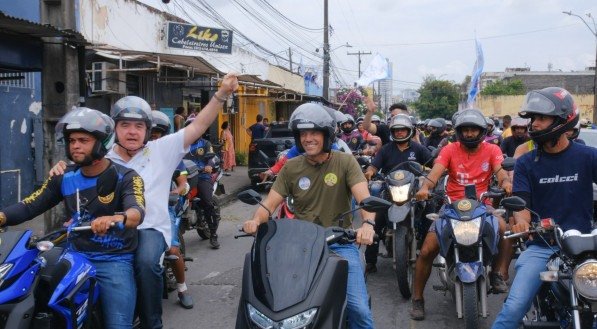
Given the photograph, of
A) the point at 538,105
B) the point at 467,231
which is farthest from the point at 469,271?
the point at 538,105

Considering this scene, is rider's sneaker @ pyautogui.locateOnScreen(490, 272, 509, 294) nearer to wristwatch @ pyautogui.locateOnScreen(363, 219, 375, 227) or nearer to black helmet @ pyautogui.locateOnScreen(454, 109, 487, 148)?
black helmet @ pyautogui.locateOnScreen(454, 109, 487, 148)

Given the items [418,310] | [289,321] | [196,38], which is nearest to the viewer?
[289,321]

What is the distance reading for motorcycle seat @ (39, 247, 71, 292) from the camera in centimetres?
315

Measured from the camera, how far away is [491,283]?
17.6ft

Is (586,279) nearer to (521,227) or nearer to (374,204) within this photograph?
(521,227)

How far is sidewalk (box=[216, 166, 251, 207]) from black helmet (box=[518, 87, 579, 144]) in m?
9.14

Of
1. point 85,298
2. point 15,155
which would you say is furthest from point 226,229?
point 85,298

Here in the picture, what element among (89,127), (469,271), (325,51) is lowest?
(469,271)

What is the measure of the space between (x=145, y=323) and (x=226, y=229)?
6.43 metres

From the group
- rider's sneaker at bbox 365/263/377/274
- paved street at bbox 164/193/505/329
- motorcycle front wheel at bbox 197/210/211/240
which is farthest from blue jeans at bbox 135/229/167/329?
motorcycle front wheel at bbox 197/210/211/240

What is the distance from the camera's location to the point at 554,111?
393 centimetres

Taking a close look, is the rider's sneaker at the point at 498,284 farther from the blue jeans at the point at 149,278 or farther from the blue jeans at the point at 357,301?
the blue jeans at the point at 149,278

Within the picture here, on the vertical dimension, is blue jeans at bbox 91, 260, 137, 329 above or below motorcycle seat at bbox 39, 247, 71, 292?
below

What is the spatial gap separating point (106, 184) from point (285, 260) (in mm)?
1302
